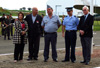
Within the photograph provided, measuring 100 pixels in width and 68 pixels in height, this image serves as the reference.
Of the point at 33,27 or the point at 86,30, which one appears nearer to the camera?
the point at 86,30

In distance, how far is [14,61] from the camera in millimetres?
7996

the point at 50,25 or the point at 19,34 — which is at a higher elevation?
the point at 50,25

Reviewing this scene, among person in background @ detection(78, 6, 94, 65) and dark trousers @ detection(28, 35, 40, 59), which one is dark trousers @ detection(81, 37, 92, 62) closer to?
person in background @ detection(78, 6, 94, 65)

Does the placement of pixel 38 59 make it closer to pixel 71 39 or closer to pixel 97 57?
pixel 71 39

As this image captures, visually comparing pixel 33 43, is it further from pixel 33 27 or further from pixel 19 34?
pixel 19 34

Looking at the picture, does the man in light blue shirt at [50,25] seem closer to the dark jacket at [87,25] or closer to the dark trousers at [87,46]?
the dark jacket at [87,25]

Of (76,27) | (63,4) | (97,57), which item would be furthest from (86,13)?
(63,4)

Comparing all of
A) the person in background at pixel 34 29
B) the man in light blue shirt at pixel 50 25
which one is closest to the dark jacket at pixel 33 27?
the person in background at pixel 34 29

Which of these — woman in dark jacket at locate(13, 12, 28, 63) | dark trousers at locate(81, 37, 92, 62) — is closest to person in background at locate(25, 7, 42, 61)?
woman in dark jacket at locate(13, 12, 28, 63)

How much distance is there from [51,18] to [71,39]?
0.99 m

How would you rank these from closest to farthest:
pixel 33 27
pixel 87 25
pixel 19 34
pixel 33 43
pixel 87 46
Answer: pixel 87 25, pixel 87 46, pixel 19 34, pixel 33 27, pixel 33 43

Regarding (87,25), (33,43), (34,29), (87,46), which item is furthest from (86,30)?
(33,43)

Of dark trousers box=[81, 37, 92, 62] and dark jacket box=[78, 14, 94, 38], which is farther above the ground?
dark jacket box=[78, 14, 94, 38]

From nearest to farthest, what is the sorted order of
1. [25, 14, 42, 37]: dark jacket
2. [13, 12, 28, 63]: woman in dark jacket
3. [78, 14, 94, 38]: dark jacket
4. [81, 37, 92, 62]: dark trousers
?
[78, 14, 94, 38]: dark jacket < [81, 37, 92, 62]: dark trousers < [13, 12, 28, 63]: woman in dark jacket < [25, 14, 42, 37]: dark jacket
